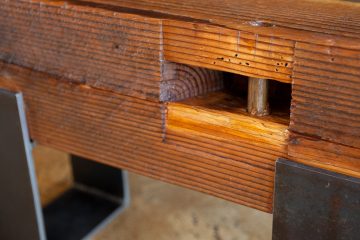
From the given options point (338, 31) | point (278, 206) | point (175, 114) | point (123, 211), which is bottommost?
point (123, 211)

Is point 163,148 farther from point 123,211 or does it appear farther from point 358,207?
point 123,211

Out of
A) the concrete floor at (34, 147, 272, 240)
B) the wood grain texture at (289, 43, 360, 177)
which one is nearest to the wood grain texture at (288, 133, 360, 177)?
the wood grain texture at (289, 43, 360, 177)

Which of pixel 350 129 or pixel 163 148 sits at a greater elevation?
pixel 350 129

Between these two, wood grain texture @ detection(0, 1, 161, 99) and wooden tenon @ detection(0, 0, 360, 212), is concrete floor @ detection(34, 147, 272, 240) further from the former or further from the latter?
wood grain texture @ detection(0, 1, 161, 99)

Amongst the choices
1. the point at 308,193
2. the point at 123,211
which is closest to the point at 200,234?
the point at 123,211

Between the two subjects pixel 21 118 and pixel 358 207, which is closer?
pixel 358 207

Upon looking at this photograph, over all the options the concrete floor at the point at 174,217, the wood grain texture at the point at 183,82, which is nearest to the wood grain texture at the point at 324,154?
the wood grain texture at the point at 183,82

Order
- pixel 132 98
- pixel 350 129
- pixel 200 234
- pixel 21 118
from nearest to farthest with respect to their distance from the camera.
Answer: pixel 350 129 → pixel 132 98 → pixel 21 118 → pixel 200 234

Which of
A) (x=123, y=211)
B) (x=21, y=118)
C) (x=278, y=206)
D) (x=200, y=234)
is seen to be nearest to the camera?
(x=278, y=206)

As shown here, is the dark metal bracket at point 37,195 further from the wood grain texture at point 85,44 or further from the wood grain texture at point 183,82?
the wood grain texture at point 183,82
